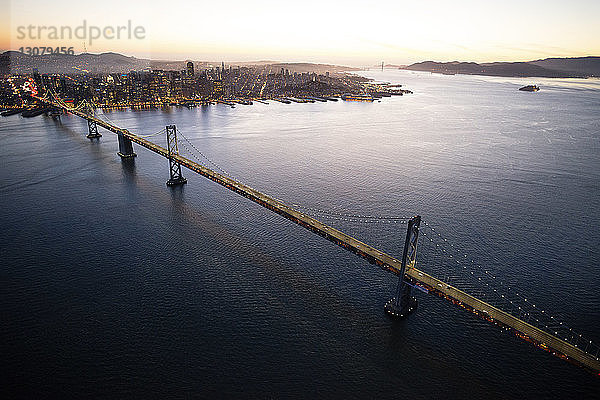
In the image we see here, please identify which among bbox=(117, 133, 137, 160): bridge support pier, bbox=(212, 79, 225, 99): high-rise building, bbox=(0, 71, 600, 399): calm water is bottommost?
bbox=(0, 71, 600, 399): calm water

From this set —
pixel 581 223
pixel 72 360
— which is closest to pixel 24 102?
pixel 72 360

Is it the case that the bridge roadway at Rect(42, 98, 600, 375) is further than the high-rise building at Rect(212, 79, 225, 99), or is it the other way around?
the high-rise building at Rect(212, 79, 225, 99)

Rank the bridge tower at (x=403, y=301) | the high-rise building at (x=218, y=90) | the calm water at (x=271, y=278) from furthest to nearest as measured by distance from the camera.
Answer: the high-rise building at (x=218, y=90), the bridge tower at (x=403, y=301), the calm water at (x=271, y=278)

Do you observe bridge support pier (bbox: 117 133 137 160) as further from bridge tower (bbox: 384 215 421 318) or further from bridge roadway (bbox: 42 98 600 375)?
bridge tower (bbox: 384 215 421 318)

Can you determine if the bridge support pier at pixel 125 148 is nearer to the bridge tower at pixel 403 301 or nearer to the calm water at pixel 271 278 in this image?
the calm water at pixel 271 278

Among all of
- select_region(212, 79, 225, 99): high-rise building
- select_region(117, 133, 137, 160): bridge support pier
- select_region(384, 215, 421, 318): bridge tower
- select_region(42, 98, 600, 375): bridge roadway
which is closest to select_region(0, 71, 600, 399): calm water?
select_region(384, 215, 421, 318): bridge tower

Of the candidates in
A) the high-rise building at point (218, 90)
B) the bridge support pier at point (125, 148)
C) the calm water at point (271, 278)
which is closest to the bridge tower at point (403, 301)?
the calm water at point (271, 278)

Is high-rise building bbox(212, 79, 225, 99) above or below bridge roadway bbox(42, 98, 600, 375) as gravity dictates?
above

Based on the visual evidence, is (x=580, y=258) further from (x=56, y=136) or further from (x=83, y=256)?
(x=56, y=136)
